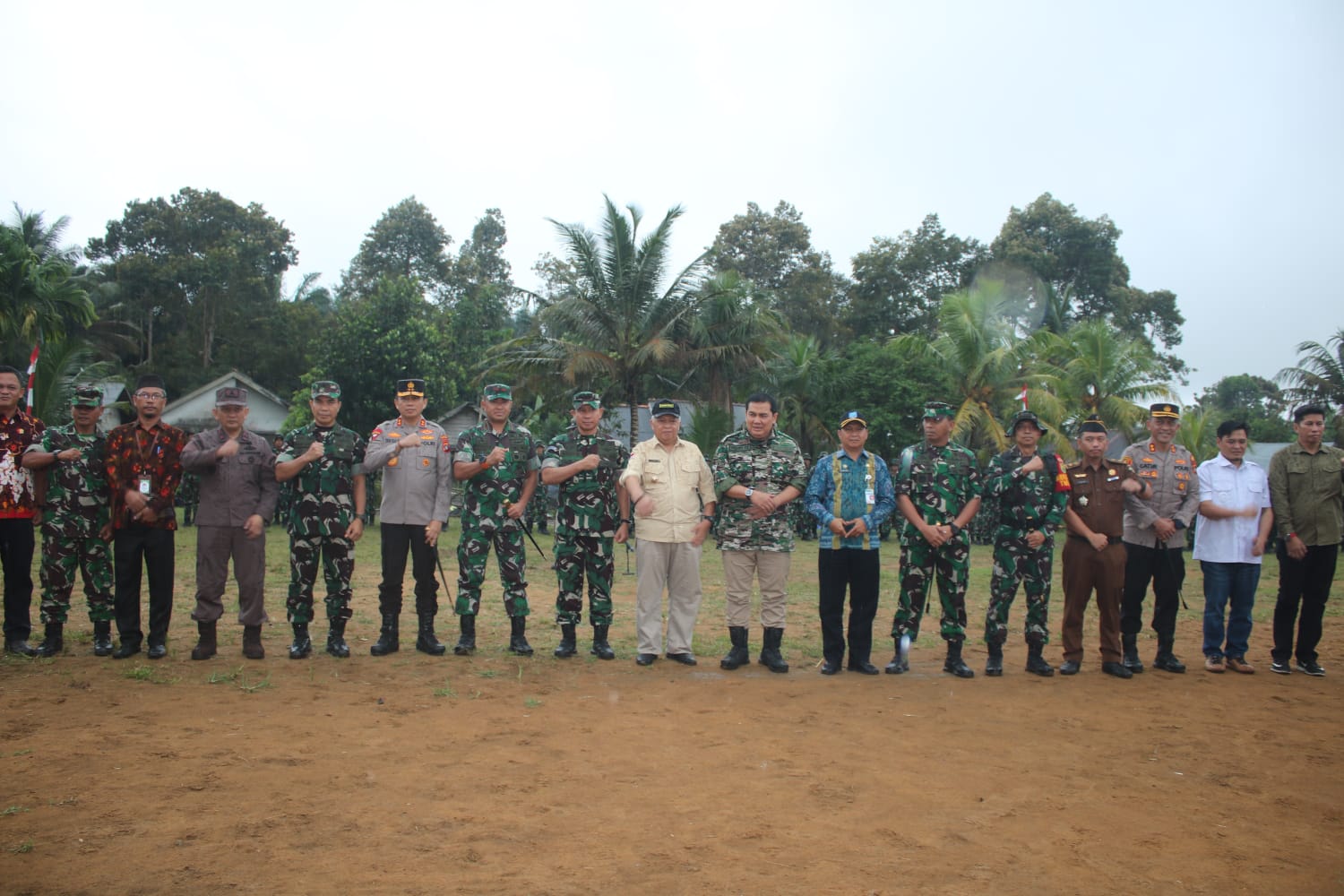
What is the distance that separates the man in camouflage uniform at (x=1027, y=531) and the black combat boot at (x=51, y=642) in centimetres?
626

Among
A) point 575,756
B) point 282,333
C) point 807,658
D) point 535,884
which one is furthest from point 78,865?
point 282,333

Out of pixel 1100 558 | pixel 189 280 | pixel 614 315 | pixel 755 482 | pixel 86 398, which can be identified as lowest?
pixel 1100 558

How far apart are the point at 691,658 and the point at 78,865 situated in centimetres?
415

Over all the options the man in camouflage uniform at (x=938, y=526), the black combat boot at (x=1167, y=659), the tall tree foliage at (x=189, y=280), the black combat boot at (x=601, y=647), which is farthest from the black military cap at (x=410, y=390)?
the tall tree foliage at (x=189, y=280)

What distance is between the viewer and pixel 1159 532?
691cm

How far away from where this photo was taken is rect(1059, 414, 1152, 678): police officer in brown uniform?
669 cm

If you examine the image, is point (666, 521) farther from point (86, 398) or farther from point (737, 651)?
point (86, 398)

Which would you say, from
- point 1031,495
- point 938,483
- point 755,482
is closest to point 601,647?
point 755,482

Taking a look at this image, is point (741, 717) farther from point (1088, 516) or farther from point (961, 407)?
point (961, 407)

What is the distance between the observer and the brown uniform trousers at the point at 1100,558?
670 cm

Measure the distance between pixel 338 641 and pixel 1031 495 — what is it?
486 cm

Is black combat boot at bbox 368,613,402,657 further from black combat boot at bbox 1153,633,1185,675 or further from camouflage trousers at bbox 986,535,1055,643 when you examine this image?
black combat boot at bbox 1153,633,1185,675

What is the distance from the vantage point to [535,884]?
3227 mm

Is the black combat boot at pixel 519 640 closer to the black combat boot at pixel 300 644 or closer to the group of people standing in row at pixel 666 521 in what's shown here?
the group of people standing in row at pixel 666 521
